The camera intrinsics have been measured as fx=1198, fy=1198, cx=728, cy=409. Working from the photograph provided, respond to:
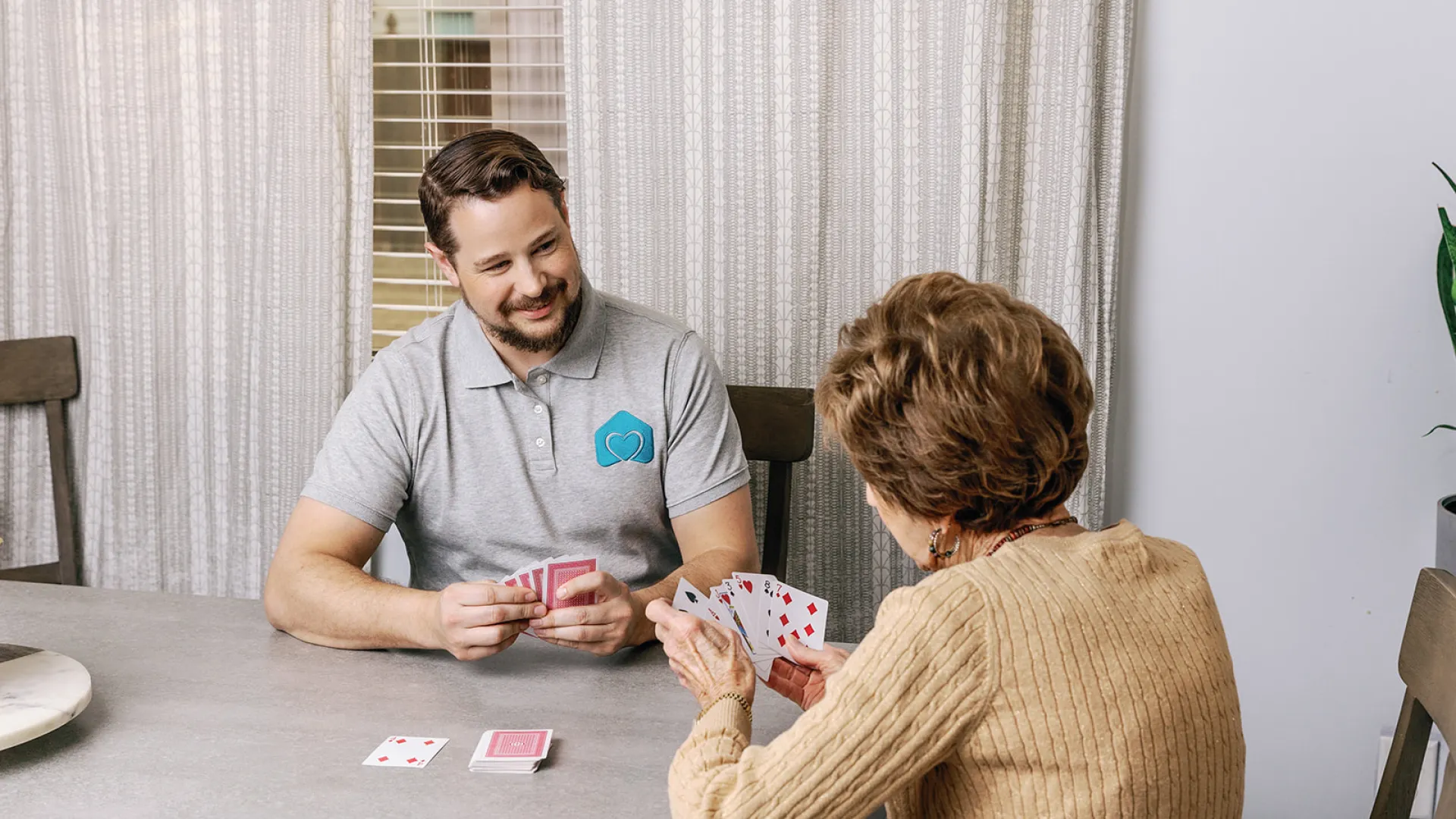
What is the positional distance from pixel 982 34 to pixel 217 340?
6.52 feet

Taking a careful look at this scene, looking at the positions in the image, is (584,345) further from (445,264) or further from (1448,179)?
(1448,179)

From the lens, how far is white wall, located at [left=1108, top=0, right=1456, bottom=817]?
7.83ft

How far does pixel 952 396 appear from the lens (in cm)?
117

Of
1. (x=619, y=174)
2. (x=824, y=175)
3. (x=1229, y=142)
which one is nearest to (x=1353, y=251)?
(x=1229, y=142)

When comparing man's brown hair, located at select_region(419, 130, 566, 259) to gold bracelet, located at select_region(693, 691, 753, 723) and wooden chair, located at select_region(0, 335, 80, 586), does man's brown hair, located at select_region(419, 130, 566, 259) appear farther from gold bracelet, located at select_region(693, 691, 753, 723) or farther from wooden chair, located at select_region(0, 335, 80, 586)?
wooden chair, located at select_region(0, 335, 80, 586)

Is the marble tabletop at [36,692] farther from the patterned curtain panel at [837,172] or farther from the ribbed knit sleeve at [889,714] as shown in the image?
the patterned curtain panel at [837,172]

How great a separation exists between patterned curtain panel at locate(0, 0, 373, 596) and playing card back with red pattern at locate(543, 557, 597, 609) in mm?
1491

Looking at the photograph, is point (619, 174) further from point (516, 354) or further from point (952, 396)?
point (952, 396)

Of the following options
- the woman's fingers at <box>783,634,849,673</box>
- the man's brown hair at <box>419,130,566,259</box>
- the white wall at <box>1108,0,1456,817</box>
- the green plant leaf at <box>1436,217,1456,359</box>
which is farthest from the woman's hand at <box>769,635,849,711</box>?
the green plant leaf at <box>1436,217,1456,359</box>

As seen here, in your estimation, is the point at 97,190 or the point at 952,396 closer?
the point at 952,396

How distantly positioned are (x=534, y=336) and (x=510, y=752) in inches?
32.5

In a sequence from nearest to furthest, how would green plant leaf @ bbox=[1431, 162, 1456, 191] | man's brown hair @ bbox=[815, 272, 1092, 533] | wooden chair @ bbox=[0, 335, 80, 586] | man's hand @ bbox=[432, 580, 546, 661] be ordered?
man's brown hair @ bbox=[815, 272, 1092, 533], man's hand @ bbox=[432, 580, 546, 661], green plant leaf @ bbox=[1431, 162, 1456, 191], wooden chair @ bbox=[0, 335, 80, 586]

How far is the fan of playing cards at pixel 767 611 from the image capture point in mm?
1560

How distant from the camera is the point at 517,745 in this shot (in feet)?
4.56
